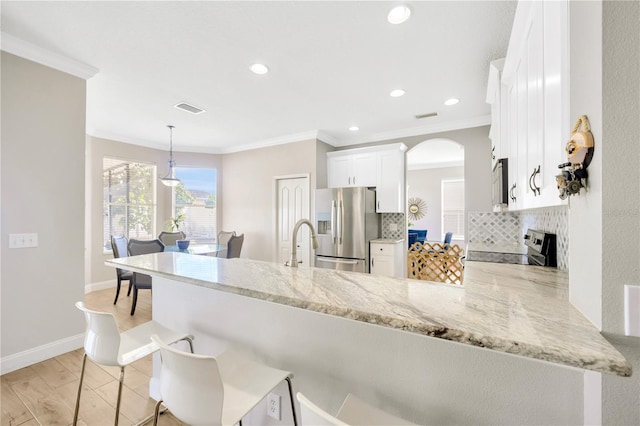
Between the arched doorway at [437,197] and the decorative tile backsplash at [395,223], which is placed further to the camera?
the arched doorway at [437,197]

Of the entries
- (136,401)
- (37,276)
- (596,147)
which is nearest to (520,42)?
(596,147)

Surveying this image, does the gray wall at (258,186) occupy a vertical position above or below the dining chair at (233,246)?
above

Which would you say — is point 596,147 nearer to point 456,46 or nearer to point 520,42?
point 520,42

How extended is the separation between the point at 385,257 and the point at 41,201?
12.4 ft

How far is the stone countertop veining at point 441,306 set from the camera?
1.76ft

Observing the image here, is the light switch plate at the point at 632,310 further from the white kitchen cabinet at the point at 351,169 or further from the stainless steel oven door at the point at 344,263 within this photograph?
the white kitchen cabinet at the point at 351,169

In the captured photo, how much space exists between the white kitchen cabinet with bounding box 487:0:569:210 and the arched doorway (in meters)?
5.33

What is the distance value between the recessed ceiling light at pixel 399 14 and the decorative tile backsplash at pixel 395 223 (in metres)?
2.94

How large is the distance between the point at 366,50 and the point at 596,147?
6.57 feet

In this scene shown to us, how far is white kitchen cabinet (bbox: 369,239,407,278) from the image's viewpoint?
3910mm

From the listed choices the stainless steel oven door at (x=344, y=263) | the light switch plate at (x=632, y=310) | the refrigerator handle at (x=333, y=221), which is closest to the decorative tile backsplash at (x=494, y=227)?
the stainless steel oven door at (x=344, y=263)

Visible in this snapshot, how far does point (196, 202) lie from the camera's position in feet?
18.0

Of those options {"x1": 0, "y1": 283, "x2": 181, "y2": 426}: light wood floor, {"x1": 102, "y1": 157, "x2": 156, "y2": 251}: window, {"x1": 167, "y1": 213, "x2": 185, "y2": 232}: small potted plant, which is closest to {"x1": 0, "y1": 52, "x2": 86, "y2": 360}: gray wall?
{"x1": 0, "y1": 283, "x2": 181, "y2": 426}: light wood floor

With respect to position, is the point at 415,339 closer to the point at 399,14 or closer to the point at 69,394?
the point at 399,14
